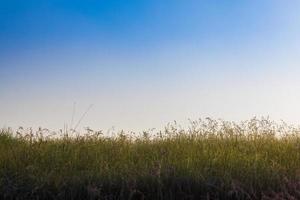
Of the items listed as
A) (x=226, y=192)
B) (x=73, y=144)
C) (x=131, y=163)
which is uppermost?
(x=73, y=144)

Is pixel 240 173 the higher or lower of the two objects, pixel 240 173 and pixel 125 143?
the lower

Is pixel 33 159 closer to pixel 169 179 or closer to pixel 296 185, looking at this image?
pixel 169 179

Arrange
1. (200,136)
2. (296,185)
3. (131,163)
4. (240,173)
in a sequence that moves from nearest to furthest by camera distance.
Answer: (296,185) < (240,173) < (131,163) < (200,136)

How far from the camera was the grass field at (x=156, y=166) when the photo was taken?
720 cm

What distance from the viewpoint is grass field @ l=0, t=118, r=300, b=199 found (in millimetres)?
7199

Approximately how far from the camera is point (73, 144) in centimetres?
999

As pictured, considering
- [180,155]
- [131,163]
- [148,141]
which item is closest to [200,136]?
[148,141]

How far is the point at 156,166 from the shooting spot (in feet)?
25.8

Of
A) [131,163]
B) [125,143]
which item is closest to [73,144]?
[125,143]

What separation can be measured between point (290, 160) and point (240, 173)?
1.43 meters

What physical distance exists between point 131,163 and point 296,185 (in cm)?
240

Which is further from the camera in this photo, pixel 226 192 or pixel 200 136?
pixel 200 136

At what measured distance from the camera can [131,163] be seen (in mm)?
8430

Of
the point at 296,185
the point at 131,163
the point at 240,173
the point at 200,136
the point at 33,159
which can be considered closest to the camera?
the point at 296,185
